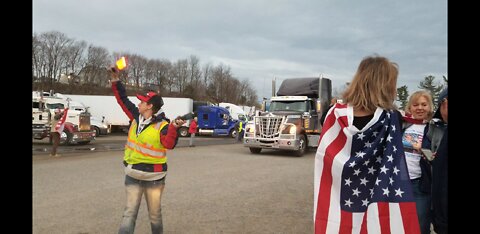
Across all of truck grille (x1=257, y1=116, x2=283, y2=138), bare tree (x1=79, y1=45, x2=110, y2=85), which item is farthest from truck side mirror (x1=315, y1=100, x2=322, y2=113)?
bare tree (x1=79, y1=45, x2=110, y2=85)

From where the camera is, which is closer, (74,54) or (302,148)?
(302,148)

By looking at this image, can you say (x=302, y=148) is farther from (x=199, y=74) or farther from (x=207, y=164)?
(x=199, y=74)

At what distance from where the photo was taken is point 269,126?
1545cm

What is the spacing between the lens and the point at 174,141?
3719mm

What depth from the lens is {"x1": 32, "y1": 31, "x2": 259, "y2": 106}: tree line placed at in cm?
5321

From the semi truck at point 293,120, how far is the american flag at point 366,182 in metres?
12.0

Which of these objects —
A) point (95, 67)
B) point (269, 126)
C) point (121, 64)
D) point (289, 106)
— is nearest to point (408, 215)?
point (121, 64)

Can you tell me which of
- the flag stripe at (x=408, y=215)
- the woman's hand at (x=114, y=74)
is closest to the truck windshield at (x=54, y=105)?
the woman's hand at (x=114, y=74)

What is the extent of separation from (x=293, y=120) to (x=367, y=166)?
12824 millimetres
